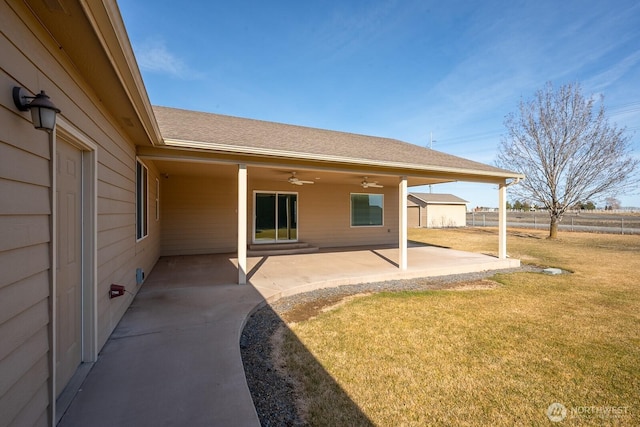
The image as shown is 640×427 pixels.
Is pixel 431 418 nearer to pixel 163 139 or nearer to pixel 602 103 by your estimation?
pixel 163 139

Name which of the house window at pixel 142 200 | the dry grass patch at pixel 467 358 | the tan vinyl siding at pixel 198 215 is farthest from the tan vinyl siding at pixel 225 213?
the dry grass patch at pixel 467 358

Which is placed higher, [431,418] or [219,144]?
[219,144]

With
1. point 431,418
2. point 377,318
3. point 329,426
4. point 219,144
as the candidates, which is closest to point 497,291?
point 377,318

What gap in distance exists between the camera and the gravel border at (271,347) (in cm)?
232

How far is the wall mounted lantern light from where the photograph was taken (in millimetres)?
1548

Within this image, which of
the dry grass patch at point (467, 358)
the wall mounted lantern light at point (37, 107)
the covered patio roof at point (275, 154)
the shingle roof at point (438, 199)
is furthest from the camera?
the shingle roof at point (438, 199)

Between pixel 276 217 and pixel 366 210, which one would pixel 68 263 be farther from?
pixel 366 210

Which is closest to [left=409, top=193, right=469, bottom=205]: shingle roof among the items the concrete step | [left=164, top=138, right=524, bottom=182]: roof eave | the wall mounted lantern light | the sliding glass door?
[left=164, top=138, right=524, bottom=182]: roof eave

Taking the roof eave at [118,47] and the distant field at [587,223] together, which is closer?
the roof eave at [118,47]

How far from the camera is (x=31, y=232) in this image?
5.47 feet

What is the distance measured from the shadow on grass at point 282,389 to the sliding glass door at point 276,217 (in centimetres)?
649

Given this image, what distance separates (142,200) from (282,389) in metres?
4.59

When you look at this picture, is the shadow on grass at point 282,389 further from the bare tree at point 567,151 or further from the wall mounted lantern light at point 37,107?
the bare tree at point 567,151

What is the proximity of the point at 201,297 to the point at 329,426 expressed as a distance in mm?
3299
